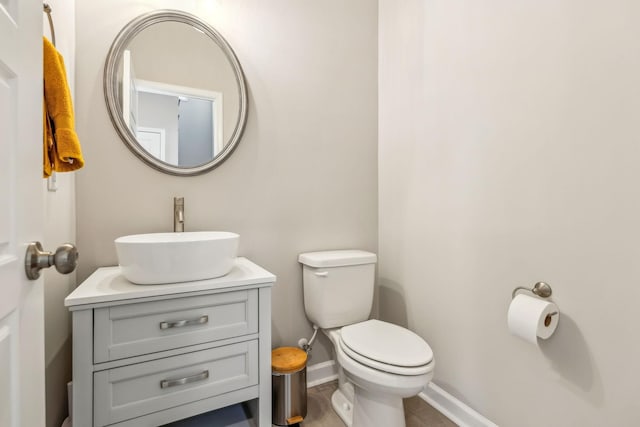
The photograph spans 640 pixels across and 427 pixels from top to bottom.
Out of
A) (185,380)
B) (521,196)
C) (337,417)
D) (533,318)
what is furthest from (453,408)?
(185,380)

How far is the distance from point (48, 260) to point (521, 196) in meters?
1.50

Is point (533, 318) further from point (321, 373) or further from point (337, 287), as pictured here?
point (321, 373)

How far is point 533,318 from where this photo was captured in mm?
1117

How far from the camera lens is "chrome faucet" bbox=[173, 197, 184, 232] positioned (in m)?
1.47

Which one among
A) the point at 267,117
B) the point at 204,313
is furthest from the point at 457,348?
the point at 267,117

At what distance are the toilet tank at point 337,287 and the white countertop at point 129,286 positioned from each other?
1.36 feet

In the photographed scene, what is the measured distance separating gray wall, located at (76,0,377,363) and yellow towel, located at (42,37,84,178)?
1.90ft

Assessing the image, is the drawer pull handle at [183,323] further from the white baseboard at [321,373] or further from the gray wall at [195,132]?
the white baseboard at [321,373]

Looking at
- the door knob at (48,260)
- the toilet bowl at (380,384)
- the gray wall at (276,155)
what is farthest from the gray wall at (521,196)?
the door knob at (48,260)

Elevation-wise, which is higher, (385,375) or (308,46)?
(308,46)

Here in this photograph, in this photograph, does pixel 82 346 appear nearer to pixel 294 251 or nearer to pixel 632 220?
pixel 294 251

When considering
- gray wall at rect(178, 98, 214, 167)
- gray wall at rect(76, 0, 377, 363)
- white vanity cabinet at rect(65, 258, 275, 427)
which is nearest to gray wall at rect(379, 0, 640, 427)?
gray wall at rect(76, 0, 377, 363)

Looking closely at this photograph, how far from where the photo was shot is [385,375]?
119 cm

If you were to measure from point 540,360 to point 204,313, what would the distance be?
1.29m
